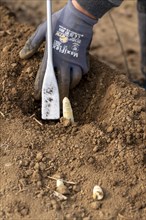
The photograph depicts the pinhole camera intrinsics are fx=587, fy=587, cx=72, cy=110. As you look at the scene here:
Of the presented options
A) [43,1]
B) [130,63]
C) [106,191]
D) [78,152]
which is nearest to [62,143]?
[78,152]

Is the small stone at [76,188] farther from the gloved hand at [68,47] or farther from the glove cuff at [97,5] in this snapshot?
the glove cuff at [97,5]

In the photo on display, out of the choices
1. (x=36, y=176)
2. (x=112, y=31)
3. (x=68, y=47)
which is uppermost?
(x=68, y=47)

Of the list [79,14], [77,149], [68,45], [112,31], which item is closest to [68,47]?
[68,45]

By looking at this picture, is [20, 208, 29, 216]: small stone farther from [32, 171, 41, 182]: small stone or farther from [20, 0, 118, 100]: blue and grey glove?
[20, 0, 118, 100]: blue and grey glove

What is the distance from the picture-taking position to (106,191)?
2.12 m

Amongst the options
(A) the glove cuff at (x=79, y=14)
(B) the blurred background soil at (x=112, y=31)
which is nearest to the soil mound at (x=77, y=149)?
(A) the glove cuff at (x=79, y=14)

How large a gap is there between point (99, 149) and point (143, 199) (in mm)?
259

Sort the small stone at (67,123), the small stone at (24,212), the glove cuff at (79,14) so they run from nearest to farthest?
the small stone at (24,212) → the small stone at (67,123) → the glove cuff at (79,14)

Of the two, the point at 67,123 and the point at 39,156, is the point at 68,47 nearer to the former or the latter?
the point at 67,123

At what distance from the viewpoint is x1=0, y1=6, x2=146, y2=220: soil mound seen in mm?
2076

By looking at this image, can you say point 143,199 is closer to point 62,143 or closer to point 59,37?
point 62,143

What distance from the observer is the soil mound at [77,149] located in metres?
2.08

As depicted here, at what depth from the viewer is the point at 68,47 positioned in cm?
248

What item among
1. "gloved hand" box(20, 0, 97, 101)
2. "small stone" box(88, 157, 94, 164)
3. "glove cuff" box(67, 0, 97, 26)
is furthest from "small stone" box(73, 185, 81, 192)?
"glove cuff" box(67, 0, 97, 26)
